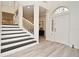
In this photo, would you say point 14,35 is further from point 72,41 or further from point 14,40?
point 72,41

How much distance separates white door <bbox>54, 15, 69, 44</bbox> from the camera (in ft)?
18.7

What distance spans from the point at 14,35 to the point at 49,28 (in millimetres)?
2877

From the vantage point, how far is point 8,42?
463 cm

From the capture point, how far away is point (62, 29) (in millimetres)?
5980

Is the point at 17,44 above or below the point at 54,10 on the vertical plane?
below

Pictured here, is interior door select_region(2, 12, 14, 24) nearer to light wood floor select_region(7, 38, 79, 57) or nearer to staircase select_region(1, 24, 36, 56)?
staircase select_region(1, 24, 36, 56)

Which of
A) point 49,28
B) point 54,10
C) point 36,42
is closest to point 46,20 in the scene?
point 49,28

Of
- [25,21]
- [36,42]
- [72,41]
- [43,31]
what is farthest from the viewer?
[43,31]

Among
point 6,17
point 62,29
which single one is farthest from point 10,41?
point 62,29

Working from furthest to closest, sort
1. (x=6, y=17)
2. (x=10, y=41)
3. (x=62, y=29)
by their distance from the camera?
(x=62, y=29) → (x=10, y=41) → (x=6, y=17)

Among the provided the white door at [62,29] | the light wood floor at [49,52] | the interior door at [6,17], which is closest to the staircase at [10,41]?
the light wood floor at [49,52]

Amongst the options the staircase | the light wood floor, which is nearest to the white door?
the light wood floor

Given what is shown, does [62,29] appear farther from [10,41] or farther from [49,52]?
[10,41]

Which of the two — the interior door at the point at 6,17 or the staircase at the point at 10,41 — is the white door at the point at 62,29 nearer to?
the staircase at the point at 10,41
